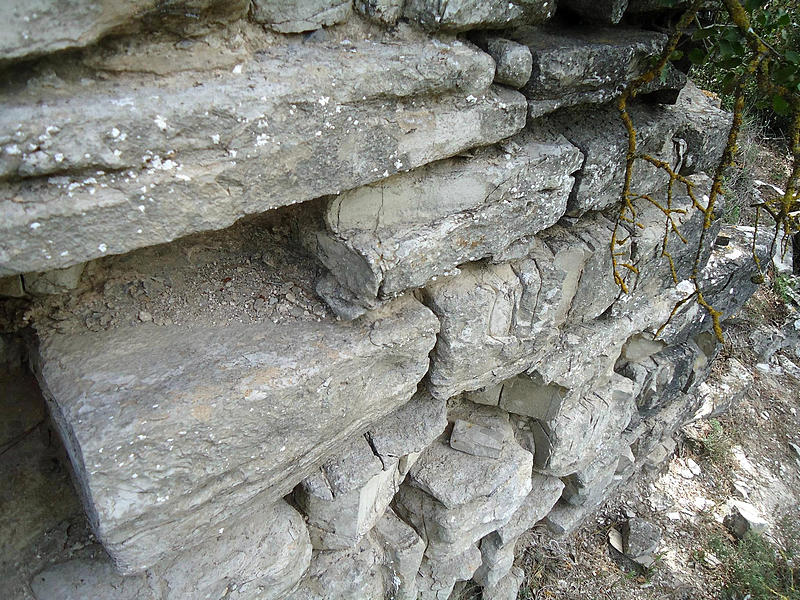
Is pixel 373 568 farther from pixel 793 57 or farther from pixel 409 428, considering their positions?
pixel 793 57

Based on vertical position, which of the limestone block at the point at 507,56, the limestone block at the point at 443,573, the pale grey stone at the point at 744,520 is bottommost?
the pale grey stone at the point at 744,520

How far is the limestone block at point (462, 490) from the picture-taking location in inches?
81.6

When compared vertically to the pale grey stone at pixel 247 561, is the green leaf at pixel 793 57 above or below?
above

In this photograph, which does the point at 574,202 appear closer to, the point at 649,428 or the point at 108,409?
the point at 108,409

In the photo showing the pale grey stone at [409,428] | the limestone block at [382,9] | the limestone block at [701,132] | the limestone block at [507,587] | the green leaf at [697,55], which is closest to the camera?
the limestone block at [382,9]

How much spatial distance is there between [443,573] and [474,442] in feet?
1.90

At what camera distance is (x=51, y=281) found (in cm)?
129

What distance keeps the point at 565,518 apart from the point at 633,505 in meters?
0.63

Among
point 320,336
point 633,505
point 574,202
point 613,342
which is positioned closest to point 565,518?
point 633,505

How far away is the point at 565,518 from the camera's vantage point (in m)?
2.85

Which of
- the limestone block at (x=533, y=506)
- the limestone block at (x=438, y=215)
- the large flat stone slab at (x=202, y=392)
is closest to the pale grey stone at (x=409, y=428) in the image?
the large flat stone slab at (x=202, y=392)

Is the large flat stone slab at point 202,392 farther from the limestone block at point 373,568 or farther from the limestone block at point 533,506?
the limestone block at point 533,506

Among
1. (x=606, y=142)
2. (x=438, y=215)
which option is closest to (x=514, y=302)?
(x=438, y=215)

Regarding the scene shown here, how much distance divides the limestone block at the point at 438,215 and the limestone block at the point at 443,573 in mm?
1249
